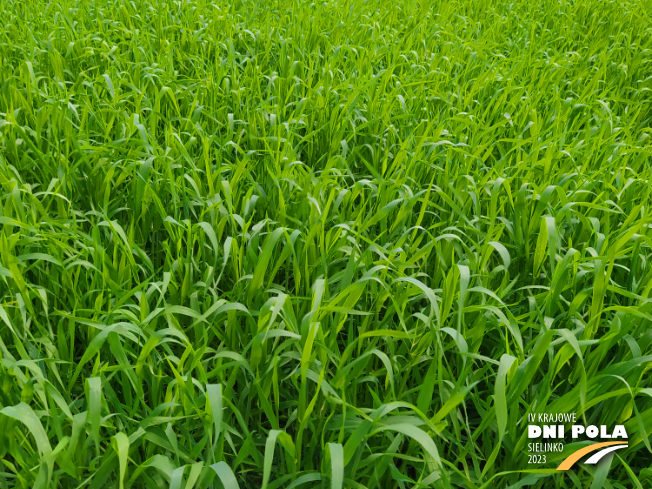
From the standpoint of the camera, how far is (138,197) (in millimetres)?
1863

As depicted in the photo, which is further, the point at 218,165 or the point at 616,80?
the point at 616,80

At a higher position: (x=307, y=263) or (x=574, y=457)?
(x=307, y=263)

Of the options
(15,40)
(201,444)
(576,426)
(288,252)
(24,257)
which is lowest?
(576,426)

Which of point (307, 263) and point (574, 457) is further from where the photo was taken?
point (307, 263)

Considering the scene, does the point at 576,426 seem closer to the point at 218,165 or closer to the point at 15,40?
the point at 218,165

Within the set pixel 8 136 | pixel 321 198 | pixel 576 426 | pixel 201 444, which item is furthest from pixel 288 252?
pixel 8 136

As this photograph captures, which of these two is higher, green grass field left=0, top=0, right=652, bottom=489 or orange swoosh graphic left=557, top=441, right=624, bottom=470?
green grass field left=0, top=0, right=652, bottom=489

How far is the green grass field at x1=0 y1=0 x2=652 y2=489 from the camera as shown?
1195 mm

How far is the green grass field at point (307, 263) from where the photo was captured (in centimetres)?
120

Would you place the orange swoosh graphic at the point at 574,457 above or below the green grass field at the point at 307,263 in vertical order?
below

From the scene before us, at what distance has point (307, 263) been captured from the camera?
1.66m

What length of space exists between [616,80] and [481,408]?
9.99 ft

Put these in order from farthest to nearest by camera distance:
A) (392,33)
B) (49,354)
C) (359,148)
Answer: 1. (392,33)
2. (359,148)
3. (49,354)

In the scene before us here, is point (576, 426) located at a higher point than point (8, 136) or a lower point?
lower
